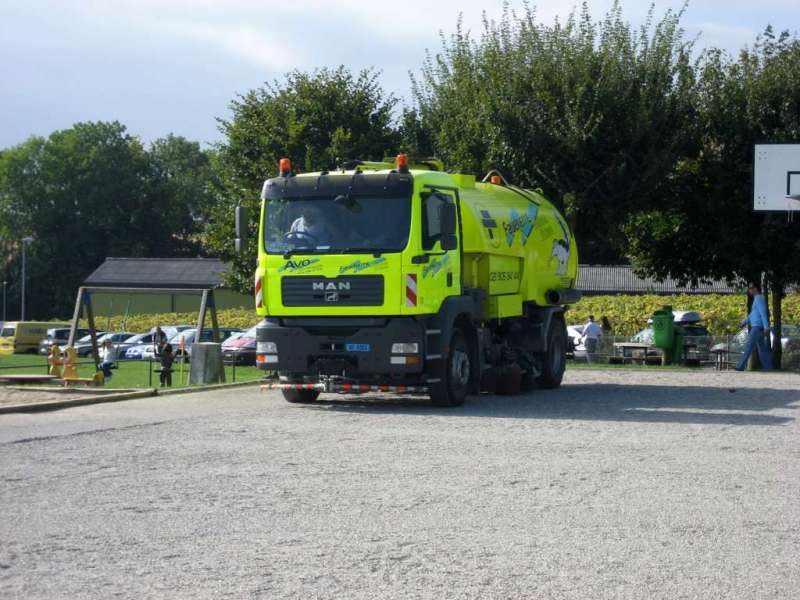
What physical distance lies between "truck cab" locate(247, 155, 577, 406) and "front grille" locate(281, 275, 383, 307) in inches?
0.6

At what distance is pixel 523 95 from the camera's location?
33.4 m

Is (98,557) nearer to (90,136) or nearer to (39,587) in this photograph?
(39,587)

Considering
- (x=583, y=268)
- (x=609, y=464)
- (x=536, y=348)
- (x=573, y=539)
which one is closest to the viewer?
(x=573, y=539)

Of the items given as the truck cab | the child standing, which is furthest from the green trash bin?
the truck cab

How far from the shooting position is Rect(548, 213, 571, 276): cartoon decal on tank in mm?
24672

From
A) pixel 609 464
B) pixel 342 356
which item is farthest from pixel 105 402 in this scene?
pixel 609 464

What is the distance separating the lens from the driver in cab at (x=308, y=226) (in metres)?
18.6

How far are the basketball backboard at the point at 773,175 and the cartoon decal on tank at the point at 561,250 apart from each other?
7469 millimetres

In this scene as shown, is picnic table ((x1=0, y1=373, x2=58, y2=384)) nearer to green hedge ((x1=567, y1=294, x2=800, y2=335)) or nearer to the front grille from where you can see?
the front grille

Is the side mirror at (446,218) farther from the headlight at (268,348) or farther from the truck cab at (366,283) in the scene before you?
the headlight at (268,348)

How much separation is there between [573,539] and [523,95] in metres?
25.9

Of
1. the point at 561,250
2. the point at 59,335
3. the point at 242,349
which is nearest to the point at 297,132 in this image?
the point at 242,349

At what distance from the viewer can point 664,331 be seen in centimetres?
3409

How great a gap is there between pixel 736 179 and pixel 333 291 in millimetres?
17444
